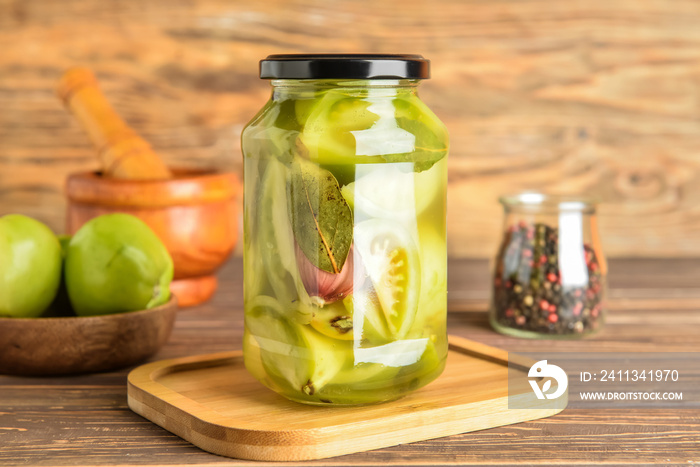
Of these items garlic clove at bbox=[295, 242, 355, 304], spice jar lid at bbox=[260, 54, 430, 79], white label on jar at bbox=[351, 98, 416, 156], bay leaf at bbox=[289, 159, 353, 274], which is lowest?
garlic clove at bbox=[295, 242, 355, 304]

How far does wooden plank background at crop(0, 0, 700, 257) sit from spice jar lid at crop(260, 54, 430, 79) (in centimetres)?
88

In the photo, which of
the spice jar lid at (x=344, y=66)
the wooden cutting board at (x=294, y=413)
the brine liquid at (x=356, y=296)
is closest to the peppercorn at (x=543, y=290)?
the wooden cutting board at (x=294, y=413)

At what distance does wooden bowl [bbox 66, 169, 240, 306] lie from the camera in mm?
1178

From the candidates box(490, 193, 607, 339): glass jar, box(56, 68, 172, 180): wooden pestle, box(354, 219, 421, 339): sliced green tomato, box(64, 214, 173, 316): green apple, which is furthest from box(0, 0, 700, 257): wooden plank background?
box(354, 219, 421, 339): sliced green tomato

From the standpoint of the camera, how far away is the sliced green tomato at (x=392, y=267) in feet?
2.24

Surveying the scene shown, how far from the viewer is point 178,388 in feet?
2.62

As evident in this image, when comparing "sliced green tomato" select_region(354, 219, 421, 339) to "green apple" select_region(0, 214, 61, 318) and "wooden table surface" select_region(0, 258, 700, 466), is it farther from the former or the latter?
"green apple" select_region(0, 214, 61, 318)

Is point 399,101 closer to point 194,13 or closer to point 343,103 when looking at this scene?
point 343,103

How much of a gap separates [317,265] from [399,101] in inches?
6.7

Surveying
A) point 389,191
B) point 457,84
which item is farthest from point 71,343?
point 457,84

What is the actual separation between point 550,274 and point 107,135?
2.34 ft

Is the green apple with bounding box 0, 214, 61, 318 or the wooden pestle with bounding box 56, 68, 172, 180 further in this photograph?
the wooden pestle with bounding box 56, 68, 172, 180

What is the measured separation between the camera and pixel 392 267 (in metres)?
0.70

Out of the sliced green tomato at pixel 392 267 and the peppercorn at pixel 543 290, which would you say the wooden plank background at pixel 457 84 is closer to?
the peppercorn at pixel 543 290
